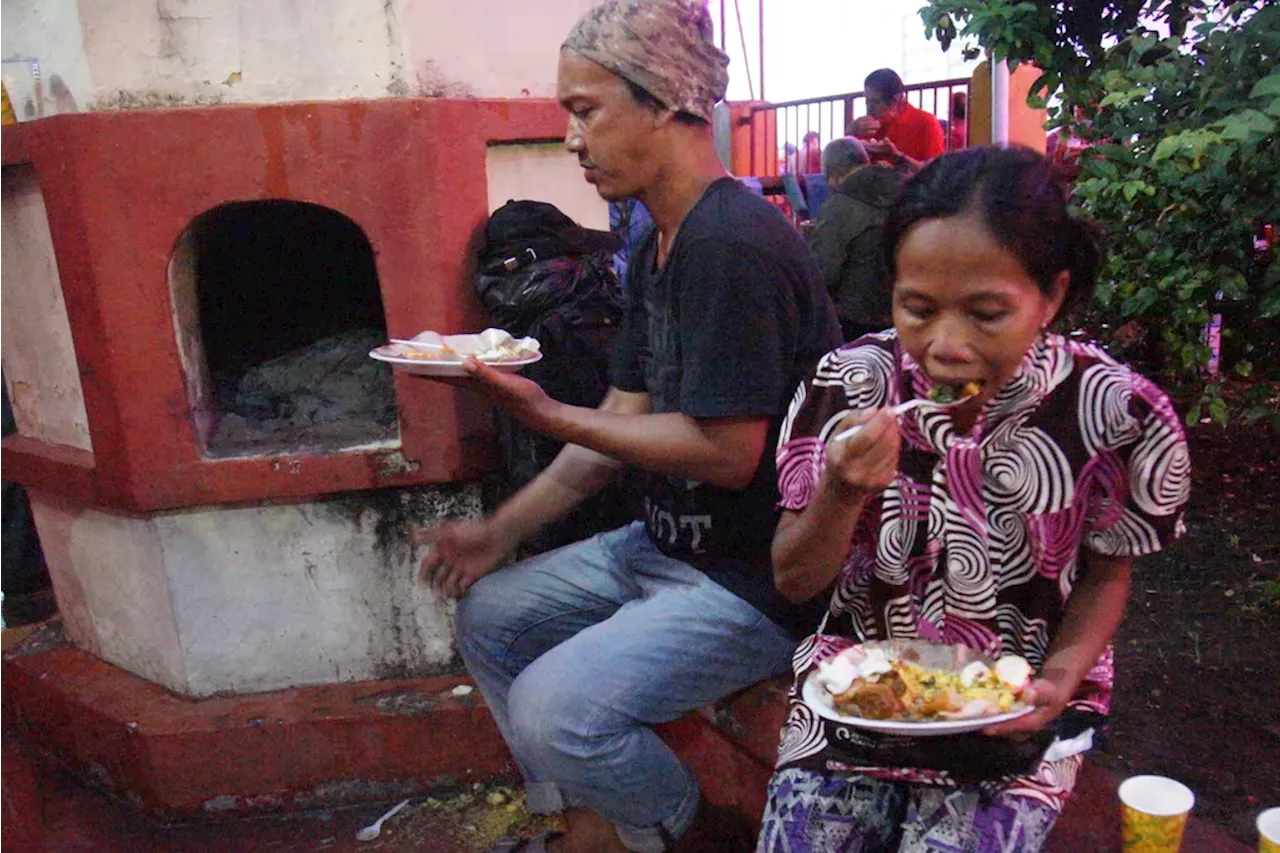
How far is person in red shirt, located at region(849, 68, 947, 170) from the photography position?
23.7 feet

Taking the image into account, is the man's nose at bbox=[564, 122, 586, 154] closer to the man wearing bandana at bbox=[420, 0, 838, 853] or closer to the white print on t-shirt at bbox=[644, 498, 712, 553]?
the man wearing bandana at bbox=[420, 0, 838, 853]

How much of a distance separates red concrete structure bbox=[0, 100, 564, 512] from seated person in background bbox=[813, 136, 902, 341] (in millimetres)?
2521

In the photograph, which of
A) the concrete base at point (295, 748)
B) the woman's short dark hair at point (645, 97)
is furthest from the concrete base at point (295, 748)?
the woman's short dark hair at point (645, 97)

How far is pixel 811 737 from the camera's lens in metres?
1.68

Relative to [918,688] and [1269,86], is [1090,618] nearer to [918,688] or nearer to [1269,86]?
[918,688]

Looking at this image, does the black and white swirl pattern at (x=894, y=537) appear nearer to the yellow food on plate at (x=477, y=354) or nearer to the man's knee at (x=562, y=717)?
the man's knee at (x=562, y=717)

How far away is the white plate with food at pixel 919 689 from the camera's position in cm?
143

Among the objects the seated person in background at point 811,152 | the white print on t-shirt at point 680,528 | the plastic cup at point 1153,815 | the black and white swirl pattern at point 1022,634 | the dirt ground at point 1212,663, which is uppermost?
the seated person in background at point 811,152

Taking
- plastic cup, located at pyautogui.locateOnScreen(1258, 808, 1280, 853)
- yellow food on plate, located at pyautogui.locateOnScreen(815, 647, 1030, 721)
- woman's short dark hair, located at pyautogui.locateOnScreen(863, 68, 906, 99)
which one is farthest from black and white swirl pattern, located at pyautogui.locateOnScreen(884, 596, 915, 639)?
woman's short dark hair, located at pyautogui.locateOnScreen(863, 68, 906, 99)

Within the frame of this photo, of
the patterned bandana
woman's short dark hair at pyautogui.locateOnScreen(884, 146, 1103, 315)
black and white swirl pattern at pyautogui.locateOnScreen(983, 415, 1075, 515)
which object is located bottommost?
black and white swirl pattern at pyautogui.locateOnScreen(983, 415, 1075, 515)

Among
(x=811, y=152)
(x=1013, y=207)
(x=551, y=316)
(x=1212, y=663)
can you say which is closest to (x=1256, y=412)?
(x=1212, y=663)

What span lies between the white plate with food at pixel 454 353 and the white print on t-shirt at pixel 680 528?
0.50 m

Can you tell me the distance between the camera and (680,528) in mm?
2068

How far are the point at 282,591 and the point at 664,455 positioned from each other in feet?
5.27
